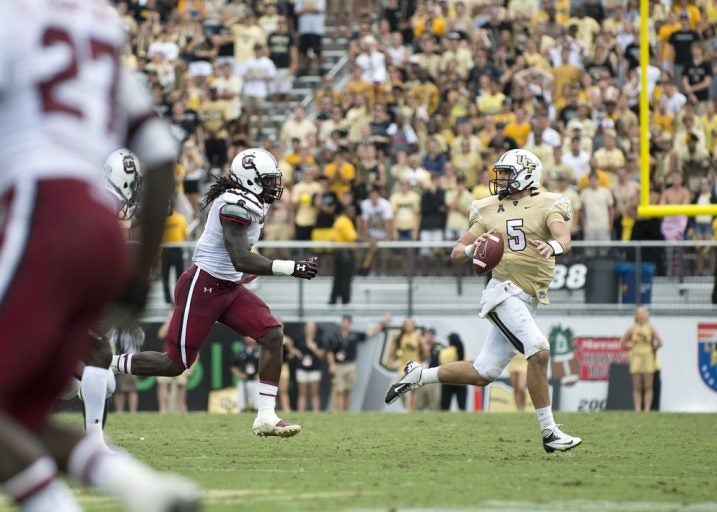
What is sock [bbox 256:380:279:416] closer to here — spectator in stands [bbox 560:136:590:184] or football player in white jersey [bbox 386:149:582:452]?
football player in white jersey [bbox 386:149:582:452]

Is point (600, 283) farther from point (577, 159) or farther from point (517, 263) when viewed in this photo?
point (517, 263)

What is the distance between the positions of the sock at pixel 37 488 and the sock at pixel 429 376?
599 cm

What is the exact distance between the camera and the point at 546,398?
8.77 m

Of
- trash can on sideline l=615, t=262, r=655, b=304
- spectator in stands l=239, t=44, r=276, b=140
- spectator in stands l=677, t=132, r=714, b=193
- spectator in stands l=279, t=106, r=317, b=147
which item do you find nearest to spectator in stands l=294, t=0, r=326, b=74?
spectator in stands l=239, t=44, r=276, b=140

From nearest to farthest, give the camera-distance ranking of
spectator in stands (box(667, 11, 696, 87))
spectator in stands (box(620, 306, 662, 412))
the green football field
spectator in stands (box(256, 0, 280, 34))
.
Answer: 1. the green football field
2. spectator in stands (box(620, 306, 662, 412))
3. spectator in stands (box(667, 11, 696, 87))
4. spectator in stands (box(256, 0, 280, 34))

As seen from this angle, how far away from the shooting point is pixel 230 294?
9.16 m

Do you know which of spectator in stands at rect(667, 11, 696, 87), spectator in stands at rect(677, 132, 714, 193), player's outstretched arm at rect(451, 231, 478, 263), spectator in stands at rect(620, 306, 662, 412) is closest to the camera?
player's outstretched arm at rect(451, 231, 478, 263)

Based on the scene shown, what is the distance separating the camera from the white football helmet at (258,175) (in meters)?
9.28

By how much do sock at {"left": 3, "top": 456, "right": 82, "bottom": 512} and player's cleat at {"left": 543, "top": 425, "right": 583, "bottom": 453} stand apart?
17.1ft

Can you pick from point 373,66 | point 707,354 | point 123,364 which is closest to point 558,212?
point 123,364

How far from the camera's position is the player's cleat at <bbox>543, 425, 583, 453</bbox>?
8.51 meters

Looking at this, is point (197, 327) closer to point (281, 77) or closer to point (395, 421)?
point (395, 421)

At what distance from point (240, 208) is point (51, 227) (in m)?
5.46

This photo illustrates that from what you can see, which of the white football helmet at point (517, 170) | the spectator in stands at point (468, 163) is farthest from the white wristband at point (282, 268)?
the spectator in stands at point (468, 163)
